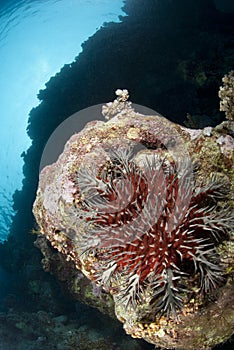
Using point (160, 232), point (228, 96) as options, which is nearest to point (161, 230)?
point (160, 232)

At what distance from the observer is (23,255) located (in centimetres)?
1480

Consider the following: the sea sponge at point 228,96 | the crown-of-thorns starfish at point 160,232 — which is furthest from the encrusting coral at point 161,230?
the sea sponge at point 228,96

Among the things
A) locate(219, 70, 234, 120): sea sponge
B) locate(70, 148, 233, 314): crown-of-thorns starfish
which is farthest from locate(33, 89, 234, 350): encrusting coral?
locate(219, 70, 234, 120): sea sponge

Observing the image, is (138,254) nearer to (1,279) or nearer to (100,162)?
(100,162)

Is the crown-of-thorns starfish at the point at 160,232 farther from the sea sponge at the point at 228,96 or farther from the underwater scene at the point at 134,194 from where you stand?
the sea sponge at the point at 228,96

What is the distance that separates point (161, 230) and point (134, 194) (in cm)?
42

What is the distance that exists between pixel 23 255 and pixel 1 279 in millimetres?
9843

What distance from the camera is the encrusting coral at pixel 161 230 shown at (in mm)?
2504

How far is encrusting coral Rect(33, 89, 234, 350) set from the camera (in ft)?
8.21

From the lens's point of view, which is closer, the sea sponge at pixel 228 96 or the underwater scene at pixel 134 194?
the underwater scene at pixel 134 194

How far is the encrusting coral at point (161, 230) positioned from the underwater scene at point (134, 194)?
13 millimetres

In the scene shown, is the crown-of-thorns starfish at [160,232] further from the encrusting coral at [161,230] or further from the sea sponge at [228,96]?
the sea sponge at [228,96]

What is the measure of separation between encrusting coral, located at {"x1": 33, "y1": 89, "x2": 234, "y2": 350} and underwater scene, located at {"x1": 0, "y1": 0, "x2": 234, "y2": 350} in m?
0.01

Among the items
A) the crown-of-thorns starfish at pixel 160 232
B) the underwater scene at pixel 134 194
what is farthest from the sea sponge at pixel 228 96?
the crown-of-thorns starfish at pixel 160 232
